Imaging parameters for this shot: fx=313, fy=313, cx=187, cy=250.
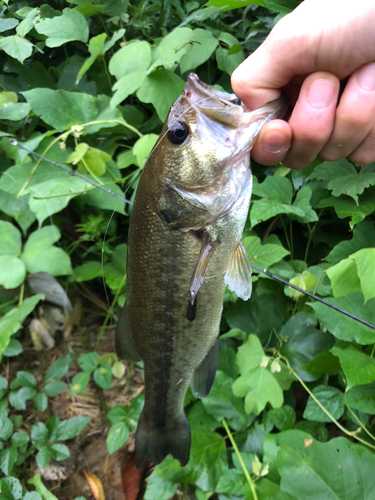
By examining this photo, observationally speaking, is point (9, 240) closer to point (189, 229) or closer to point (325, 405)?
point (189, 229)

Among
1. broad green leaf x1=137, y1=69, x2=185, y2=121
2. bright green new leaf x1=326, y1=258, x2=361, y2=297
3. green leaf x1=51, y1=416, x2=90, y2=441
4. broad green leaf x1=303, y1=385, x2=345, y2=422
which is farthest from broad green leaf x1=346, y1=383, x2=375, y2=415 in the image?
broad green leaf x1=137, y1=69, x2=185, y2=121

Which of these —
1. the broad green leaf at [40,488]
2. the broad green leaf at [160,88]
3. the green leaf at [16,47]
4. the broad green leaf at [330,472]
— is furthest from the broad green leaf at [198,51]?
the broad green leaf at [40,488]

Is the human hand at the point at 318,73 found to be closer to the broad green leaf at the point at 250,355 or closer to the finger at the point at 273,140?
the finger at the point at 273,140

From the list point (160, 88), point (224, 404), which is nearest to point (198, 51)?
point (160, 88)

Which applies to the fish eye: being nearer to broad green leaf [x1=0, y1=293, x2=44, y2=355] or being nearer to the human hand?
the human hand

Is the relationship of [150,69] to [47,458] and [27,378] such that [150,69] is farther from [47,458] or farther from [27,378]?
[47,458]

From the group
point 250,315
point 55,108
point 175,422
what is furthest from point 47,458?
point 55,108
